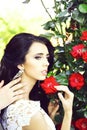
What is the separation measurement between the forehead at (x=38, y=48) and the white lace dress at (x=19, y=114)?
33 cm

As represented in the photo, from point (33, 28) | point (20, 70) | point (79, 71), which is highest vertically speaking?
point (20, 70)

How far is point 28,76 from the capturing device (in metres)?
2.15

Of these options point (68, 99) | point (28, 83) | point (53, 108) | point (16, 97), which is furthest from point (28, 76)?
point (53, 108)

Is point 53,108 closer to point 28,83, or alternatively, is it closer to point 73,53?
point 28,83

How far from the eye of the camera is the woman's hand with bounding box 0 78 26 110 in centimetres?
207

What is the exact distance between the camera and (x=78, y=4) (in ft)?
7.51

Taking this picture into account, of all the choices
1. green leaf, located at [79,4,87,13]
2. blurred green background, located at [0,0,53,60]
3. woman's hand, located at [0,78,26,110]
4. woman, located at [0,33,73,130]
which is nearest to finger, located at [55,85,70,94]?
woman, located at [0,33,73,130]

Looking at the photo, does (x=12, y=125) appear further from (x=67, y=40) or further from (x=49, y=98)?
(x=67, y=40)

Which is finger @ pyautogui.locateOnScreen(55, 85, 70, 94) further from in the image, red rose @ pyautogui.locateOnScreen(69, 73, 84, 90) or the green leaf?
the green leaf

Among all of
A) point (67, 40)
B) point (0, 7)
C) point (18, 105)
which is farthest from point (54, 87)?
point (0, 7)

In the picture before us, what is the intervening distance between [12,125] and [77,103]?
0.51 m

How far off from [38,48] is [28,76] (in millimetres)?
201

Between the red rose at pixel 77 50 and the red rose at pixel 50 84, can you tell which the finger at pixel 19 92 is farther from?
the red rose at pixel 77 50

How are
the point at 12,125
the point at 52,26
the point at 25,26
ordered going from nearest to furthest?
the point at 12,125
the point at 52,26
the point at 25,26
